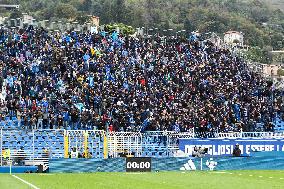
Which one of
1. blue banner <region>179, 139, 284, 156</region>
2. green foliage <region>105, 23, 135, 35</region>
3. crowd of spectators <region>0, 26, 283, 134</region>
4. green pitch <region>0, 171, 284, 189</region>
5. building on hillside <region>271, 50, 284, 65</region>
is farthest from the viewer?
building on hillside <region>271, 50, 284, 65</region>

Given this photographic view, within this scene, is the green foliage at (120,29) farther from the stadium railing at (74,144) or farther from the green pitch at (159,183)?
the green pitch at (159,183)

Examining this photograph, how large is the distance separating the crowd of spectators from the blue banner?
6.11 metres

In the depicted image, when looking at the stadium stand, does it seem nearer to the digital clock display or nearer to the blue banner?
the blue banner

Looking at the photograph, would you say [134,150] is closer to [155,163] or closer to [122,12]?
[155,163]

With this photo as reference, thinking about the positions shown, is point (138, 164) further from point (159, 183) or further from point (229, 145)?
point (159, 183)

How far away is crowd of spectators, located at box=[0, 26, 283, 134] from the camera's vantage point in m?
53.2

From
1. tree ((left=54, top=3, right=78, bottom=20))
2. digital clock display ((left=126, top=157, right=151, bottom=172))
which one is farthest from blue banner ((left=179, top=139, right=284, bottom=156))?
tree ((left=54, top=3, right=78, bottom=20))

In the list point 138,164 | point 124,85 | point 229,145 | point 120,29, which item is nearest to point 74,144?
point 138,164

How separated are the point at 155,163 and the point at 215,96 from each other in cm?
2254

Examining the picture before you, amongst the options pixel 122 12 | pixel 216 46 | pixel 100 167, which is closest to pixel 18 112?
pixel 100 167

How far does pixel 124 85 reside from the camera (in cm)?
5947

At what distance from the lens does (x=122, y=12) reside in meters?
167

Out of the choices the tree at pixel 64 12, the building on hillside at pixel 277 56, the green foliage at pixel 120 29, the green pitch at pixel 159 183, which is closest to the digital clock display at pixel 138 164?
the green pitch at pixel 159 183

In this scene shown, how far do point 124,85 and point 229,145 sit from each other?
13469 mm
